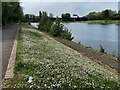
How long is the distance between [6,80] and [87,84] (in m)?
2.63

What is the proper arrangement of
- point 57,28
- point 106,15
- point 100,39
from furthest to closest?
point 106,15 < point 100,39 < point 57,28

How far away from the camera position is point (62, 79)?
397 inches

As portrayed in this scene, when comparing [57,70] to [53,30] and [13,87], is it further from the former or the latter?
[53,30]

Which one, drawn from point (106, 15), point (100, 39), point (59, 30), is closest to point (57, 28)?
point (59, 30)

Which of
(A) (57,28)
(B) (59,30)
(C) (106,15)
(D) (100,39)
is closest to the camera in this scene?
(A) (57,28)

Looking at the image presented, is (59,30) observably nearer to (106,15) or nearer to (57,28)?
(57,28)

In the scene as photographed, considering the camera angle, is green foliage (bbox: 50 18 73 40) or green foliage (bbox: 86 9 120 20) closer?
green foliage (bbox: 50 18 73 40)

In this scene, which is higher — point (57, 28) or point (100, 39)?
point (57, 28)

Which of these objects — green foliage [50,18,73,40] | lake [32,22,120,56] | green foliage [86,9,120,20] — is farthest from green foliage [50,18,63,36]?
green foliage [86,9,120,20]

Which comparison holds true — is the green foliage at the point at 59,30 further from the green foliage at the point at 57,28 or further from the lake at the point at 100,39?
the lake at the point at 100,39

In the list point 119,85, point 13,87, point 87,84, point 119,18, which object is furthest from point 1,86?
point 119,18

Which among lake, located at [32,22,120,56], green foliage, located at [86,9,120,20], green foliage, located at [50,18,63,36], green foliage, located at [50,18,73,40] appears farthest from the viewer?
green foliage, located at [86,9,120,20]

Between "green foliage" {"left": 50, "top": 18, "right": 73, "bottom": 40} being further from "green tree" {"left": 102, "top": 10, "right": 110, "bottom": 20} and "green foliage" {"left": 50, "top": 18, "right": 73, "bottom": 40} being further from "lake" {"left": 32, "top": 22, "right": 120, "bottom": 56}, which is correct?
"green tree" {"left": 102, "top": 10, "right": 110, "bottom": 20}

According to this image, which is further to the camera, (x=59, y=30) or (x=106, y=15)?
(x=106, y=15)
